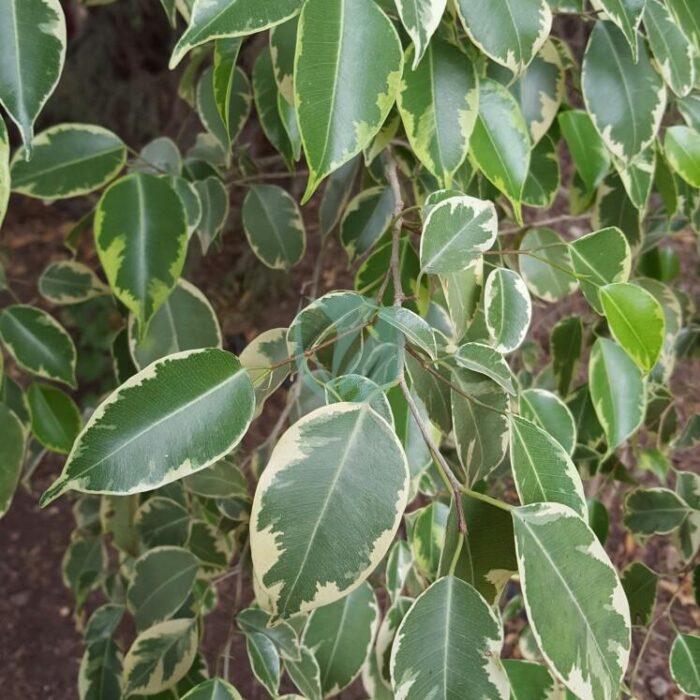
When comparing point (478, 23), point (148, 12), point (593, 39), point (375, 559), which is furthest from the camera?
point (148, 12)

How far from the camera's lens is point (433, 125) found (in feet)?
1.77

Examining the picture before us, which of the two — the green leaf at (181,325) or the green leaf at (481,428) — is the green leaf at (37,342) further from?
the green leaf at (481,428)

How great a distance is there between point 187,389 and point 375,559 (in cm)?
15

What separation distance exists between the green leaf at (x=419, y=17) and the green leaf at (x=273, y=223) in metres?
0.59

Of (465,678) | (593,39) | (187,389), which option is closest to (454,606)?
(465,678)

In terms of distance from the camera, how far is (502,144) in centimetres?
59

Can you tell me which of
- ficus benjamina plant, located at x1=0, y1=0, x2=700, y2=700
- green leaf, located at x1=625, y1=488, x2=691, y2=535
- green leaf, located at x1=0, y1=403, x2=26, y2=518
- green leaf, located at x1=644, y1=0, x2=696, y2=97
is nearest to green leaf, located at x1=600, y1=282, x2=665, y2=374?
ficus benjamina plant, located at x1=0, y1=0, x2=700, y2=700

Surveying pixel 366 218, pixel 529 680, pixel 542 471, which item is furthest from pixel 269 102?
pixel 529 680

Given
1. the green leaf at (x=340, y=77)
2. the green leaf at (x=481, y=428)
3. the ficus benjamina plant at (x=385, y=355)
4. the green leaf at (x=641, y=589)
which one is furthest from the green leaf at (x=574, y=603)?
the green leaf at (x=641, y=589)

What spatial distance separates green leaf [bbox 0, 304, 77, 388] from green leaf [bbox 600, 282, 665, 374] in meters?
0.60

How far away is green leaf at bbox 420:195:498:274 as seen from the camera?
1.61 feet

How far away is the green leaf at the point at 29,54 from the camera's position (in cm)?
42

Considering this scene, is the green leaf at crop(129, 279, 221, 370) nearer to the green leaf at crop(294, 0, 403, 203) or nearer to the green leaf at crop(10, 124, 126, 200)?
the green leaf at crop(10, 124, 126, 200)

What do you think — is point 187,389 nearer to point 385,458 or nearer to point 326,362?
point 385,458
